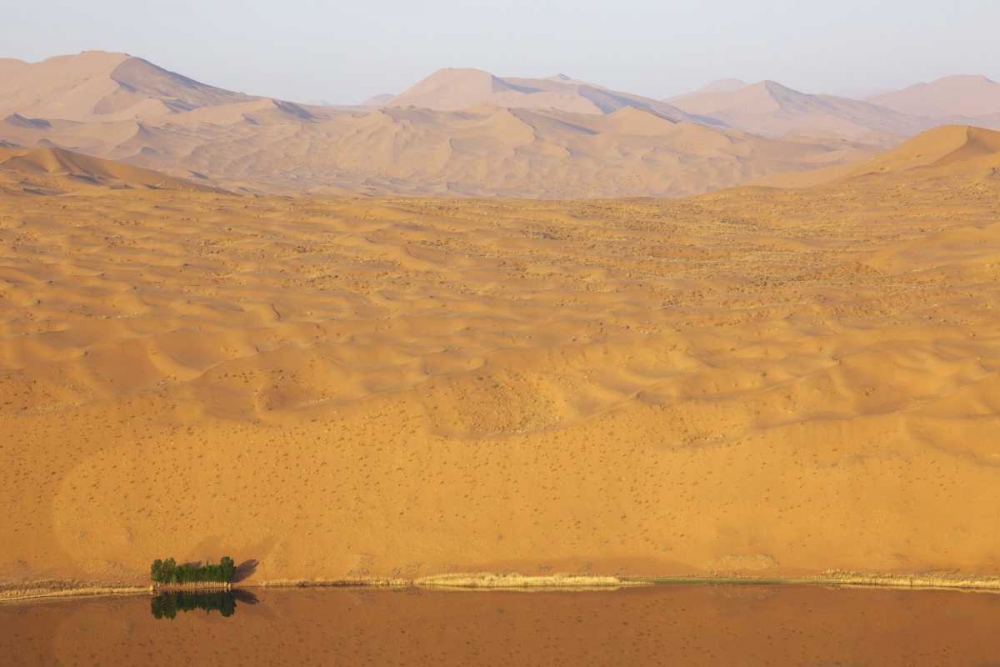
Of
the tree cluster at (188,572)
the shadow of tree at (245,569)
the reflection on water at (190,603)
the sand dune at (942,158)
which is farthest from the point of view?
the sand dune at (942,158)

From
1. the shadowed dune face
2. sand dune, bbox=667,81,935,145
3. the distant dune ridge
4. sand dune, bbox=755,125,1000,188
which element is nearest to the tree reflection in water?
the shadowed dune face

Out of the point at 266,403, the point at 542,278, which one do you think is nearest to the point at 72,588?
the point at 266,403

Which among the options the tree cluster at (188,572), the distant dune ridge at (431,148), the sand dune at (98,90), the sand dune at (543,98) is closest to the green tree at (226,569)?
the tree cluster at (188,572)

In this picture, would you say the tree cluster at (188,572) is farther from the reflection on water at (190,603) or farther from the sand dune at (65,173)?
the sand dune at (65,173)

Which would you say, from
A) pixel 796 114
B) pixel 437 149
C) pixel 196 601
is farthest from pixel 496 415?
pixel 796 114

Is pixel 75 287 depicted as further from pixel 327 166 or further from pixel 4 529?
pixel 327 166
